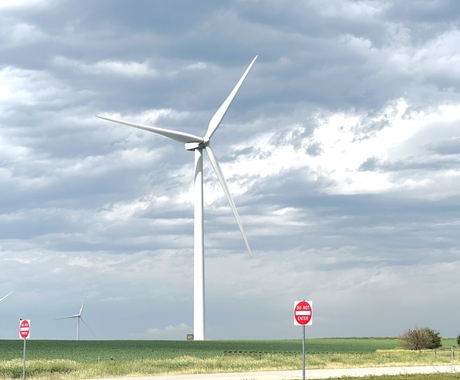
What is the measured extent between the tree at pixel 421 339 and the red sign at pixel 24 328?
7035 cm

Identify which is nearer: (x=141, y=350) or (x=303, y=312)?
(x=303, y=312)

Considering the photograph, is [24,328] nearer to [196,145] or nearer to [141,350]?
[196,145]

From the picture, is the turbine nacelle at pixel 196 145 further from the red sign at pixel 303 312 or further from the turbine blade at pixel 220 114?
the red sign at pixel 303 312

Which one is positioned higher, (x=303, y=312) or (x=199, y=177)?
(x=199, y=177)

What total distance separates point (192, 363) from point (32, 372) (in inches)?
568

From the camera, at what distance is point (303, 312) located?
33094 millimetres

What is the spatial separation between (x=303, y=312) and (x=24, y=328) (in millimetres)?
18246

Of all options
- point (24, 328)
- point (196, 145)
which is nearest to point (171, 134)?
point (196, 145)

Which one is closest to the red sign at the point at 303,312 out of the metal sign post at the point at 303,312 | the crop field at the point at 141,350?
the metal sign post at the point at 303,312

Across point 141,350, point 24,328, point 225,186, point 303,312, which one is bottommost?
point 141,350

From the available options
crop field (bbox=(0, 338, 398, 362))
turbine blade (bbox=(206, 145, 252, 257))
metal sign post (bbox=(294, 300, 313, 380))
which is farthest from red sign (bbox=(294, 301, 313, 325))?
turbine blade (bbox=(206, 145, 252, 257))

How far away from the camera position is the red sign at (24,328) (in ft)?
138

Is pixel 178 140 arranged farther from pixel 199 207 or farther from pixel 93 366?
pixel 93 366

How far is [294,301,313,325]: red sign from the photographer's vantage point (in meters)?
33.0
